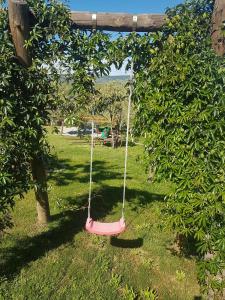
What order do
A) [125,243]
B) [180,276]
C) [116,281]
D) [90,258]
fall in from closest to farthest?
[116,281], [180,276], [90,258], [125,243]

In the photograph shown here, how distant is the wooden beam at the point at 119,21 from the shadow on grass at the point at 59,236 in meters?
4.85

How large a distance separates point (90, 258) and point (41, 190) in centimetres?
188

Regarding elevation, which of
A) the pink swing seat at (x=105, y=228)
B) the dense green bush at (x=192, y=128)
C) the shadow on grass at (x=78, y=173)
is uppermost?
the dense green bush at (x=192, y=128)

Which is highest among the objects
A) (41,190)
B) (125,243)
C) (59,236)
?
(41,190)

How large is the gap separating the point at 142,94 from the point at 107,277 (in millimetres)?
3641

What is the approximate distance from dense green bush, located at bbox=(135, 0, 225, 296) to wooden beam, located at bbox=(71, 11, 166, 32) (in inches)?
15.4

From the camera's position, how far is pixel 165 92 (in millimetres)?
6051

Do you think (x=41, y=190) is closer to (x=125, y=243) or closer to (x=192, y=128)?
(x=125, y=243)

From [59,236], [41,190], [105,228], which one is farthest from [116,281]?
[41,190]

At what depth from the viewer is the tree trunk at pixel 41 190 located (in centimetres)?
784

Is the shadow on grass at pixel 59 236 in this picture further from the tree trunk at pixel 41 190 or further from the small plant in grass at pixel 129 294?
the small plant in grass at pixel 129 294

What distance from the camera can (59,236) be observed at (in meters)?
8.51

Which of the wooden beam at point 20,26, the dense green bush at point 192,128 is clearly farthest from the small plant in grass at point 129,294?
the wooden beam at point 20,26

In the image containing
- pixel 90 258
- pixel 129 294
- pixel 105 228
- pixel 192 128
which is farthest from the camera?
pixel 90 258
